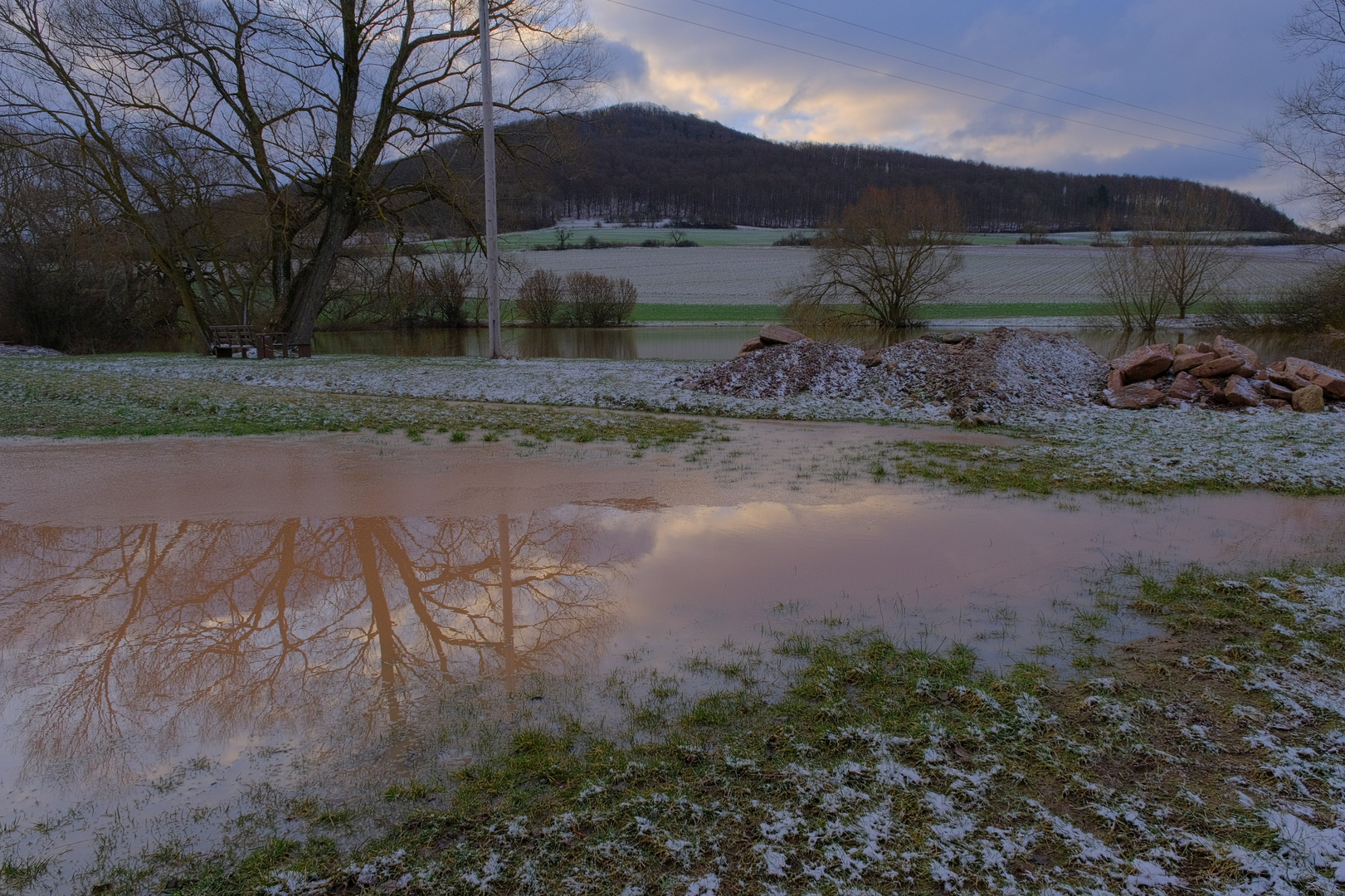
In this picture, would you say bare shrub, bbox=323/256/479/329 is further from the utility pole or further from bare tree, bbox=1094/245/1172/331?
bare tree, bbox=1094/245/1172/331

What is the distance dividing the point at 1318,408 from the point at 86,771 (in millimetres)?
18876

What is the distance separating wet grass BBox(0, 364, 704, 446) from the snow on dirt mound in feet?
12.5

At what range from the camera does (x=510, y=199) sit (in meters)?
25.3

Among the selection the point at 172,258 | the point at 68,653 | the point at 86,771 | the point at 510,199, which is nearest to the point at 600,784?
the point at 86,771

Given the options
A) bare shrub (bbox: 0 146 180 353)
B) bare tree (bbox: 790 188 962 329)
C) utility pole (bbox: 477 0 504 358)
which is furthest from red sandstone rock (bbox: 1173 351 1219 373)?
bare shrub (bbox: 0 146 180 353)

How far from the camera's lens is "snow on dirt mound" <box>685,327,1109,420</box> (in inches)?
617

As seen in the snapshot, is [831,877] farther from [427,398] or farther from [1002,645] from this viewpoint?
[427,398]

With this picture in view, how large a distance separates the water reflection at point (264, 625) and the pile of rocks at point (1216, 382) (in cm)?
1363

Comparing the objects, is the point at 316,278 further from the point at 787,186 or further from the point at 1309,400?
the point at 787,186

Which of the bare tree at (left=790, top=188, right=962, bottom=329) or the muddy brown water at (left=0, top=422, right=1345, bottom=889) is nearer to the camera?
the muddy brown water at (left=0, top=422, right=1345, bottom=889)

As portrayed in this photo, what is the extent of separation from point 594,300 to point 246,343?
83.1 ft

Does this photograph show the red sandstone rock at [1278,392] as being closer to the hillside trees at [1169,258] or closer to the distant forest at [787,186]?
the hillside trees at [1169,258]

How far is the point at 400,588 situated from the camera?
233 inches

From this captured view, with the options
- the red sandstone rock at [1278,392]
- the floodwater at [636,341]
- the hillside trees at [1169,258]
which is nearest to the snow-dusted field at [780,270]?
the hillside trees at [1169,258]
